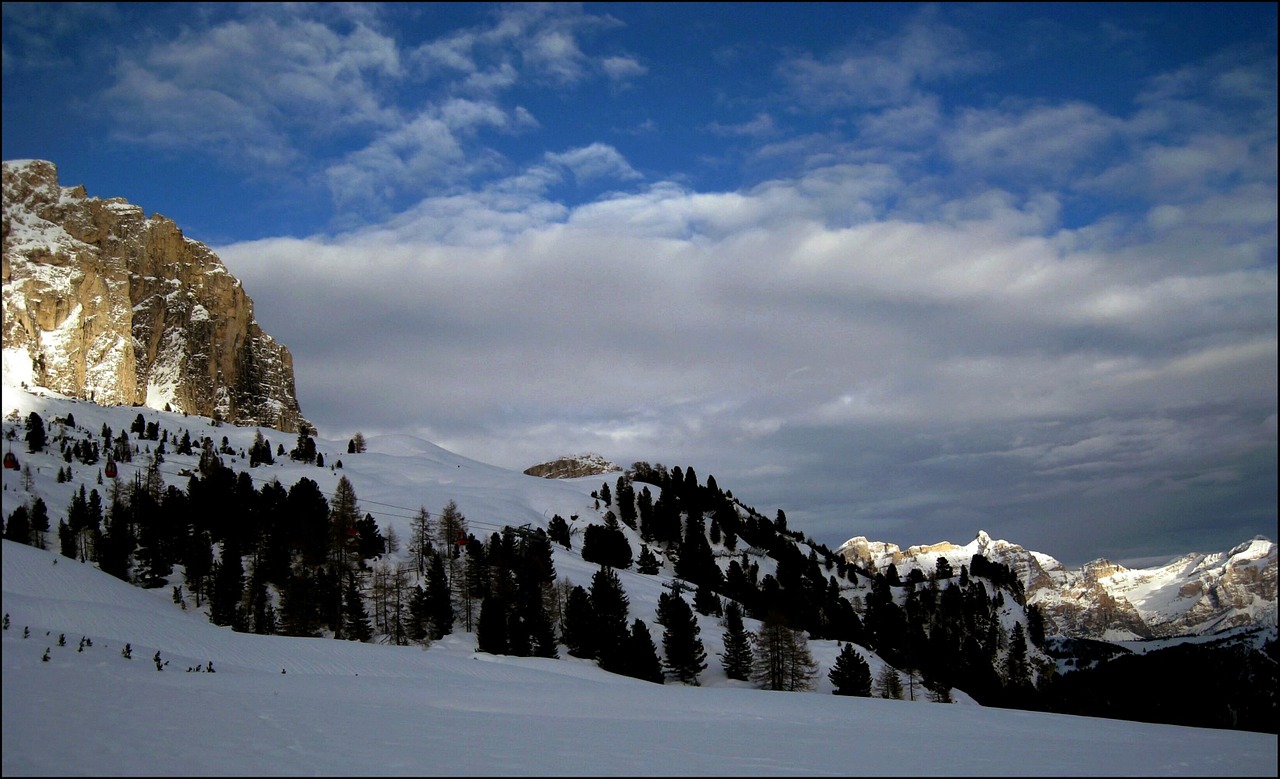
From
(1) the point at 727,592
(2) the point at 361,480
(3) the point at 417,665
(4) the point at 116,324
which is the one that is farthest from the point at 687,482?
(4) the point at 116,324

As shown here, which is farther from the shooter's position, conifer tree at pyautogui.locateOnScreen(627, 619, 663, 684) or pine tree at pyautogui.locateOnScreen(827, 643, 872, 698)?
pine tree at pyautogui.locateOnScreen(827, 643, 872, 698)

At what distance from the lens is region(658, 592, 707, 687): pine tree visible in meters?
66.9

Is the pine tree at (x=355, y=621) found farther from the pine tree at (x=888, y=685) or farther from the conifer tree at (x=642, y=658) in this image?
the pine tree at (x=888, y=685)

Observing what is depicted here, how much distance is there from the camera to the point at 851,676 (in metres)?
66.8

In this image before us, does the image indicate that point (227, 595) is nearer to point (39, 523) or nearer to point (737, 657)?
point (39, 523)

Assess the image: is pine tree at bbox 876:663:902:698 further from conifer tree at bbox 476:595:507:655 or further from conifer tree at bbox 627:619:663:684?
conifer tree at bbox 476:595:507:655

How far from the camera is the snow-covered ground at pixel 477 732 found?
1282cm

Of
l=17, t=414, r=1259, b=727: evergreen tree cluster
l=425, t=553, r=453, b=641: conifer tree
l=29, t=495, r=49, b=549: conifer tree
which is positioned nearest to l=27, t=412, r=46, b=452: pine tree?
l=17, t=414, r=1259, b=727: evergreen tree cluster

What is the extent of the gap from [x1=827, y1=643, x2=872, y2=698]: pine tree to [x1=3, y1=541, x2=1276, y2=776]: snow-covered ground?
34252mm

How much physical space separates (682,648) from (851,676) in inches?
553

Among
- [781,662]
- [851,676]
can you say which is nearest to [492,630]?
[781,662]

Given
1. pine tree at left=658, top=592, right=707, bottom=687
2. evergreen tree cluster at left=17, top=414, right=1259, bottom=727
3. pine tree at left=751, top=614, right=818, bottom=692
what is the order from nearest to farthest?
evergreen tree cluster at left=17, top=414, right=1259, bottom=727 → pine tree at left=658, top=592, right=707, bottom=687 → pine tree at left=751, top=614, right=818, bottom=692

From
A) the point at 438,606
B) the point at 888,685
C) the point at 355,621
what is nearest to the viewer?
the point at 355,621

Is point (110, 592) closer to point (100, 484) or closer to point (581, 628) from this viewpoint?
point (581, 628)
